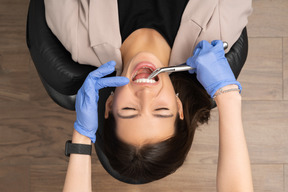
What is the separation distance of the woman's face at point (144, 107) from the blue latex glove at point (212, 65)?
122mm

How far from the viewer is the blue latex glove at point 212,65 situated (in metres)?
1.07

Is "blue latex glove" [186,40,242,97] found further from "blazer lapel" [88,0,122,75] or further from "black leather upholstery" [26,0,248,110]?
"blazer lapel" [88,0,122,75]

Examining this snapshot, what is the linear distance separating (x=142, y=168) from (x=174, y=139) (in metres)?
0.15

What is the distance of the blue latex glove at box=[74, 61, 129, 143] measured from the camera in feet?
3.51

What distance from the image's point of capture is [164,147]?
1.08 meters

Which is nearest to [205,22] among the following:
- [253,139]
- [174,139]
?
[174,139]

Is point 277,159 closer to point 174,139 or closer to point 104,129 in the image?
point 174,139

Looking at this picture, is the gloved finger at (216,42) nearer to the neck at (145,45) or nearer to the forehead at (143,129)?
the neck at (145,45)

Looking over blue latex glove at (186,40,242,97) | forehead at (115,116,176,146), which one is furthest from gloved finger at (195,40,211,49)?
forehead at (115,116,176,146)

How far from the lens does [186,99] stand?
126 centimetres

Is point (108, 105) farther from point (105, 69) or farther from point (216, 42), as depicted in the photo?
point (216, 42)

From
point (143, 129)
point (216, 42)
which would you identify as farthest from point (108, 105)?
point (216, 42)

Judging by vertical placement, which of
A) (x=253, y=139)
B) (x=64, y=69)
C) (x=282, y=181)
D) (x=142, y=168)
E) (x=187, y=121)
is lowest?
(x=282, y=181)

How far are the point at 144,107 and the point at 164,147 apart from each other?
0.16m
